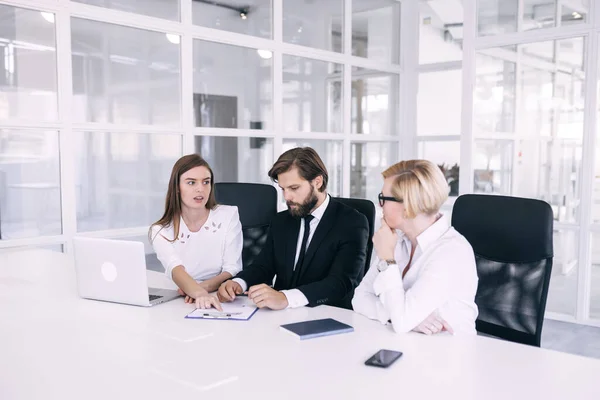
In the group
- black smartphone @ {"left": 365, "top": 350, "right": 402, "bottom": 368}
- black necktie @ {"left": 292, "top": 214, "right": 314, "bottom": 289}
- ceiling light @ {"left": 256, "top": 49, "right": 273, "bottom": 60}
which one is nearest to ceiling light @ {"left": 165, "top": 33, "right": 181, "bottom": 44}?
ceiling light @ {"left": 256, "top": 49, "right": 273, "bottom": 60}

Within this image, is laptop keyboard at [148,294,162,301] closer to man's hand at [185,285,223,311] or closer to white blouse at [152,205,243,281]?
man's hand at [185,285,223,311]

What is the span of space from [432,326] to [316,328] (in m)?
0.36

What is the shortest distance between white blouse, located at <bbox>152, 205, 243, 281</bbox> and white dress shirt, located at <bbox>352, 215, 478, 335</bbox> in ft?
2.98

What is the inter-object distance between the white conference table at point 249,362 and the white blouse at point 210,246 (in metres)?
0.67

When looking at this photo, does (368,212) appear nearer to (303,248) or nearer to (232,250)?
(303,248)

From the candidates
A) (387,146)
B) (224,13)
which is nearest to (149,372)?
(224,13)

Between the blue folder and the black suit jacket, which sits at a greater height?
the black suit jacket

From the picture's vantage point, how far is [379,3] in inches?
223

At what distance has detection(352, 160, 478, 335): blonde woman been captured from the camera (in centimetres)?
179

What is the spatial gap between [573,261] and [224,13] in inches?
132

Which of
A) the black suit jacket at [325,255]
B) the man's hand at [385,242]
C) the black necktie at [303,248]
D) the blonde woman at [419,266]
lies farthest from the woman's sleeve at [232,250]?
the man's hand at [385,242]

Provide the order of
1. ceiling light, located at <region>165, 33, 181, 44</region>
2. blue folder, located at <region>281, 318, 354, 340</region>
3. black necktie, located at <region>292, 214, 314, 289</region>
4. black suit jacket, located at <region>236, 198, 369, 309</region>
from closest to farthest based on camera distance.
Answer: blue folder, located at <region>281, 318, 354, 340</region>
black suit jacket, located at <region>236, 198, 369, 309</region>
black necktie, located at <region>292, 214, 314, 289</region>
ceiling light, located at <region>165, 33, 181, 44</region>

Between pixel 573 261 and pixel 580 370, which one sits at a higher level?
pixel 580 370

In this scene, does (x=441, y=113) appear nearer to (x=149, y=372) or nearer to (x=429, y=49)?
(x=429, y=49)
